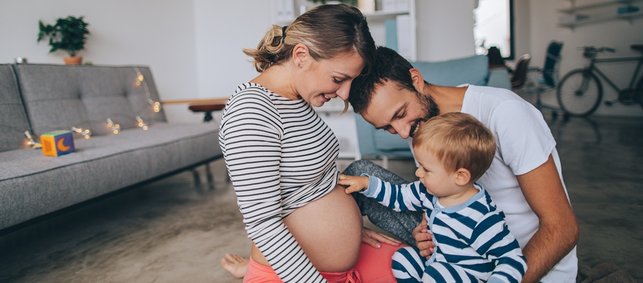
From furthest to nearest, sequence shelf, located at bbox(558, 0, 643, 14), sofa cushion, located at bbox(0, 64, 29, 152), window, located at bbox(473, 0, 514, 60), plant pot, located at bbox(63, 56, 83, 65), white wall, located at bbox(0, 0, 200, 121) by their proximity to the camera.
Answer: window, located at bbox(473, 0, 514, 60)
shelf, located at bbox(558, 0, 643, 14)
plant pot, located at bbox(63, 56, 83, 65)
white wall, located at bbox(0, 0, 200, 121)
sofa cushion, located at bbox(0, 64, 29, 152)

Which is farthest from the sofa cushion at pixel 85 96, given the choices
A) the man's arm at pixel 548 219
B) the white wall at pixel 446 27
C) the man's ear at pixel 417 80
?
the white wall at pixel 446 27

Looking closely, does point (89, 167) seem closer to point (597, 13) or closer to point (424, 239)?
point (424, 239)

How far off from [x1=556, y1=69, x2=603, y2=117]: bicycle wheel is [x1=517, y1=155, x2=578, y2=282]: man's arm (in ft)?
19.7

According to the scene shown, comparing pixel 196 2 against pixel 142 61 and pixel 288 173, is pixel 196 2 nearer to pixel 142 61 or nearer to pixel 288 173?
pixel 142 61

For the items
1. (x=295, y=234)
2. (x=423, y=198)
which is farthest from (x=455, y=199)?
(x=295, y=234)

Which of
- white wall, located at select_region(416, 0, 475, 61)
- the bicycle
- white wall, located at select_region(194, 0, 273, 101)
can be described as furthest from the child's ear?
the bicycle

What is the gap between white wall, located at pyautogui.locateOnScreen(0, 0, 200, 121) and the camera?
2592mm

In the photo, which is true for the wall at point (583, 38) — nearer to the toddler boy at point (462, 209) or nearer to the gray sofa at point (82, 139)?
the gray sofa at point (82, 139)

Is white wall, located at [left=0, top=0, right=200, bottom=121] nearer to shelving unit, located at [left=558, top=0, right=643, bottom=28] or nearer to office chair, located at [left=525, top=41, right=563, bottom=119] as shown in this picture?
office chair, located at [left=525, top=41, right=563, bottom=119]

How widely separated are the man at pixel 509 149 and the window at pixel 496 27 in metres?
6.83

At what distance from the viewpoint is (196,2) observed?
435 cm

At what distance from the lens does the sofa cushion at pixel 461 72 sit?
8.16 ft

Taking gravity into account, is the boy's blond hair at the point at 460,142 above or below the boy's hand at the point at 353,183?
above

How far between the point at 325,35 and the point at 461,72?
189 cm
